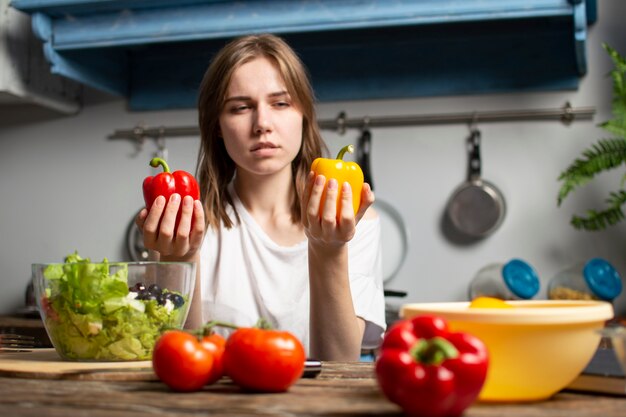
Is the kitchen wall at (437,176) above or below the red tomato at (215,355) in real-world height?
above

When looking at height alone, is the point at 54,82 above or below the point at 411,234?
above

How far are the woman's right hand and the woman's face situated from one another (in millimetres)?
282

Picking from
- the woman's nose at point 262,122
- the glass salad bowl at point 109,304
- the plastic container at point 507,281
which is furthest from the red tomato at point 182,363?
the plastic container at point 507,281

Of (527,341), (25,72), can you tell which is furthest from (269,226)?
(25,72)

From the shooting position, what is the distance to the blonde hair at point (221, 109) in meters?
1.69

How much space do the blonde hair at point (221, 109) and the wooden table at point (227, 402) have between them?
35.2 inches

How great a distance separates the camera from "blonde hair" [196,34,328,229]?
66.5 inches

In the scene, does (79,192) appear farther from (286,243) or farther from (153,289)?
(153,289)

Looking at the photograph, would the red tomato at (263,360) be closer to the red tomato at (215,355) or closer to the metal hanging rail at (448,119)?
the red tomato at (215,355)

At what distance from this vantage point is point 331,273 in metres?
1.41

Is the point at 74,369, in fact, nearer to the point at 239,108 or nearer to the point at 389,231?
the point at 239,108

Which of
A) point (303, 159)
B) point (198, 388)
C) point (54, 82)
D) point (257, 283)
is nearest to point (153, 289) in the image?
point (198, 388)

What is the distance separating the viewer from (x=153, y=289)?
3.50 feet

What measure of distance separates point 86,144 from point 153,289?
198cm
